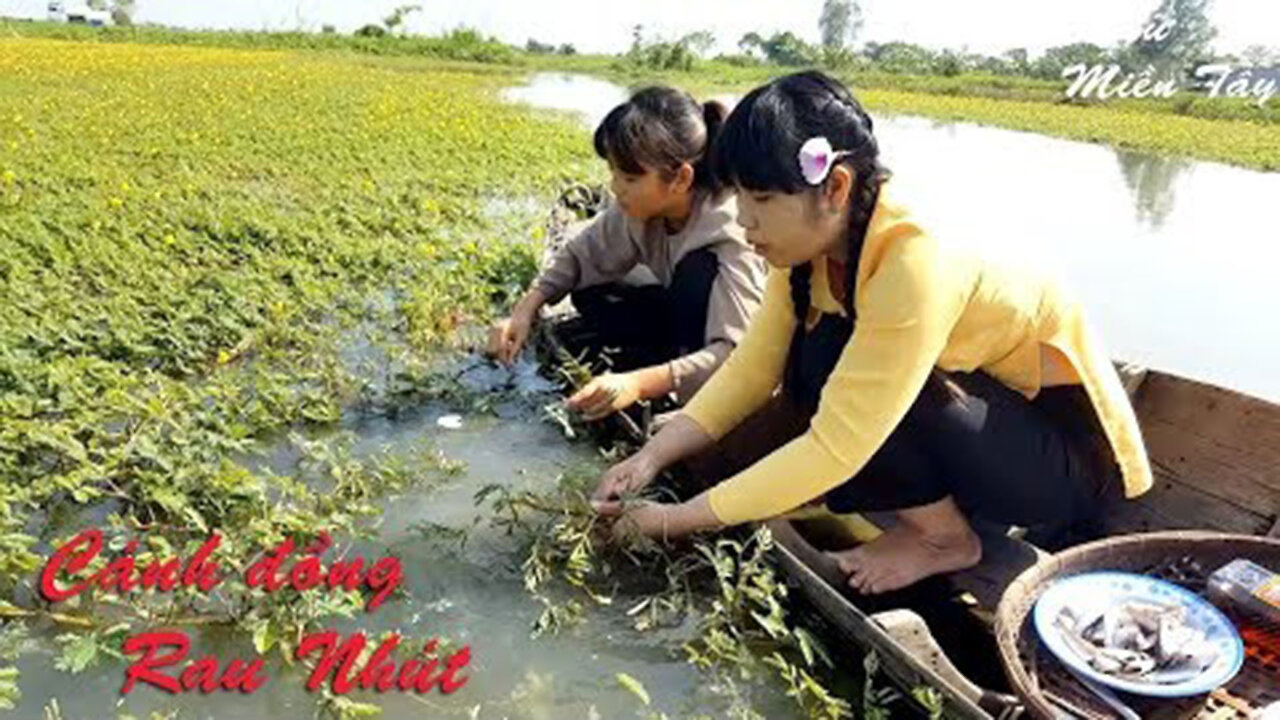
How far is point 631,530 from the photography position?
2514 millimetres

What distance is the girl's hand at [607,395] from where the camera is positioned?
9.81 feet

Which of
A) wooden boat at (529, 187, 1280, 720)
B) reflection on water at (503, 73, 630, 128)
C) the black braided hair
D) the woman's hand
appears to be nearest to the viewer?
the black braided hair

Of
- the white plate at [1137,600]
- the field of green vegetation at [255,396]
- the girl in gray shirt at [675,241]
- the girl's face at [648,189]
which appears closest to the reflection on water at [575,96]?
the field of green vegetation at [255,396]

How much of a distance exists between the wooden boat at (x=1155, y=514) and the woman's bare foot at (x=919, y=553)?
56 mm

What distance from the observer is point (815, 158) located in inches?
77.0

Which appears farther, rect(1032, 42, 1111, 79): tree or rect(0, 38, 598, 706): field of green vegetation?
rect(1032, 42, 1111, 79): tree

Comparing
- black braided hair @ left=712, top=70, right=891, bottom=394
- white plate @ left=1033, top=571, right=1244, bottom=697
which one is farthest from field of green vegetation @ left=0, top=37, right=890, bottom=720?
black braided hair @ left=712, top=70, right=891, bottom=394

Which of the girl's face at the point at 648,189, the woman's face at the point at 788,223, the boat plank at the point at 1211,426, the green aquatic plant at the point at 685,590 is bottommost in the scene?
the green aquatic plant at the point at 685,590

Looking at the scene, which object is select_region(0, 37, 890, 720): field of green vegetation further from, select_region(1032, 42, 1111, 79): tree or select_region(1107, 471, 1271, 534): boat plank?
select_region(1032, 42, 1111, 79): tree

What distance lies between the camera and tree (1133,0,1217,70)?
157ft

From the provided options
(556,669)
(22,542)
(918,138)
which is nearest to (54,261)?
(22,542)

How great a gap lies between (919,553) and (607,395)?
998mm

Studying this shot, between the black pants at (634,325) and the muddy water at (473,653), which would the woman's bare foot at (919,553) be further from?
the black pants at (634,325)

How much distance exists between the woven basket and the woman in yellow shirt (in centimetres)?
15
